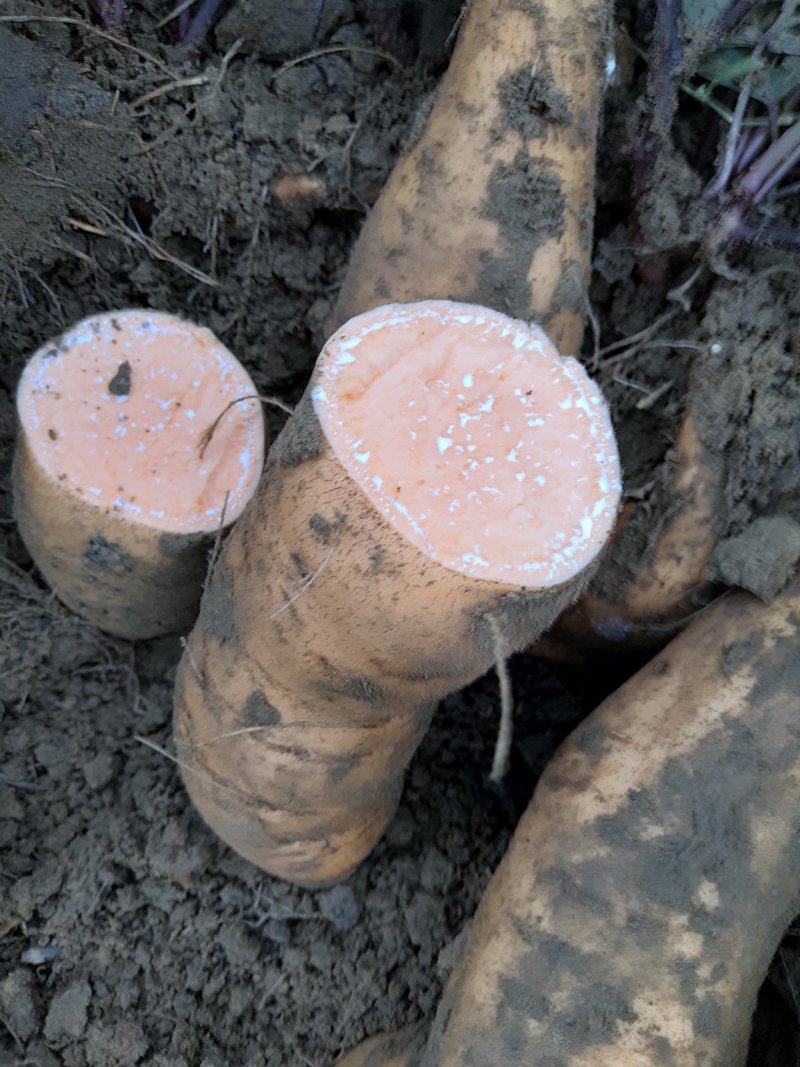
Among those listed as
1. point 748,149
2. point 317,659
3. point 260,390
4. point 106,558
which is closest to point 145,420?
point 106,558

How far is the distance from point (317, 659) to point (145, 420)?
1.72ft

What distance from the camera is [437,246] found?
131 centimetres

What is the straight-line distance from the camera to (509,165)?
1.29 meters

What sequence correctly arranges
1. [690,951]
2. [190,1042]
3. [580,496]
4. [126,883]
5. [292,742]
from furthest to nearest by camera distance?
[126,883] < [190,1042] < [292,742] < [690,951] < [580,496]

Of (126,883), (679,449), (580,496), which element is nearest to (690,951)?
(580,496)

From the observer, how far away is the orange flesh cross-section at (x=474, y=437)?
92 centimetres

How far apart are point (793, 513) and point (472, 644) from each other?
2.17ft

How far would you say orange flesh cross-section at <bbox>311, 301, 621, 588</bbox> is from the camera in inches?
36.1

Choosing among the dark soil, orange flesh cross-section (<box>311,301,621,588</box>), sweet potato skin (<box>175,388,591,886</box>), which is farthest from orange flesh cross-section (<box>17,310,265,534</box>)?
orange flesh cross-section (<box>311,301,621,588</box>)

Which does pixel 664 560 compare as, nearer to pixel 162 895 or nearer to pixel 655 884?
pixel 655 884

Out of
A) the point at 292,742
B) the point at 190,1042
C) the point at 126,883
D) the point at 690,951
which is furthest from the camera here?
the point at 126,883

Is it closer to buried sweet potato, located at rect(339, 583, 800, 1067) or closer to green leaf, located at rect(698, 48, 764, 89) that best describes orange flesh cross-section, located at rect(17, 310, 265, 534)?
buried sweet potato, located at rect(339, 583, 800, 1067)

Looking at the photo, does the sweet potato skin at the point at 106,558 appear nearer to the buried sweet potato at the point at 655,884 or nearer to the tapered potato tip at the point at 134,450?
the tapered potato tip at the point at 134,450

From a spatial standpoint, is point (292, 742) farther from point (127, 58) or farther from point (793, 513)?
point (127, 58)
